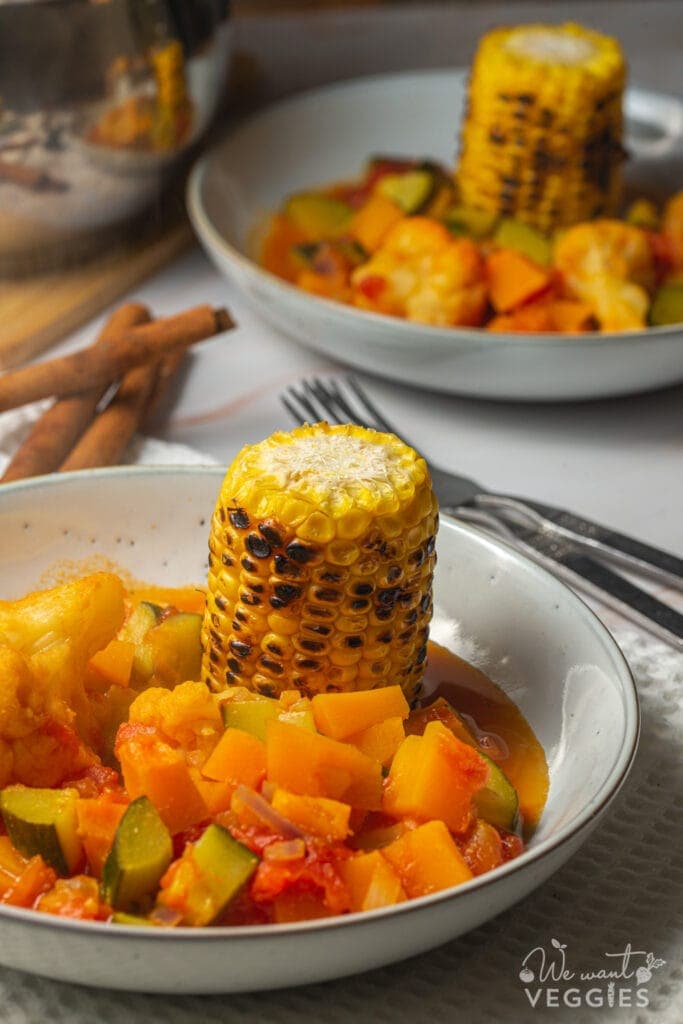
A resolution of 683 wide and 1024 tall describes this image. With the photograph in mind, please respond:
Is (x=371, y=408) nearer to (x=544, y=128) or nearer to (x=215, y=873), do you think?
(x=544, y=128)

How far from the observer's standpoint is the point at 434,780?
3.57 ft

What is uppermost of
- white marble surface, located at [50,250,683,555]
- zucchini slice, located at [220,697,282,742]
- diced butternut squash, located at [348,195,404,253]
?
zucchini slice, located at [220,697,282,742]

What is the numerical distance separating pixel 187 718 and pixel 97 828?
0.45ft

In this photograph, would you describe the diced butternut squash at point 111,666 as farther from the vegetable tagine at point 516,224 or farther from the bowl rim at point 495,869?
the vegetable tagine at point 516,224

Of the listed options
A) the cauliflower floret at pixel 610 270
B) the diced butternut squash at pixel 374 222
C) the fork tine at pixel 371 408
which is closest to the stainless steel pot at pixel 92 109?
the diced butternut squash at pixel 374 222

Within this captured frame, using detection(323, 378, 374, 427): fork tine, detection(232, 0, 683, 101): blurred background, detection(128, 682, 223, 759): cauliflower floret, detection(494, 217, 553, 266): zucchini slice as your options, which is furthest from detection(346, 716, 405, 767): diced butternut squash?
detection(232, 0, 683, 101): blurred background

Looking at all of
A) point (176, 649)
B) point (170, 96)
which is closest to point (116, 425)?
point (176, 649)

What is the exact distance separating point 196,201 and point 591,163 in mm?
664

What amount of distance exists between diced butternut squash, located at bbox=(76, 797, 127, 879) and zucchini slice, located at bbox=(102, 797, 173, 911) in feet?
0.08

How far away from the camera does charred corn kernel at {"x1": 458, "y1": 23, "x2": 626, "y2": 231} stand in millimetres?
2234

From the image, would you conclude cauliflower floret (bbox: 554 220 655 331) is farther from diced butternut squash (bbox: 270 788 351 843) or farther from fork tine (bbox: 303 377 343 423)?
diced butternut squash (bbox: 270 788 351 843)

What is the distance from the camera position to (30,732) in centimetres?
111

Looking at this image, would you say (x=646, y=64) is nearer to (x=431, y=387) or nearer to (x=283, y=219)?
(x=283, y=219)

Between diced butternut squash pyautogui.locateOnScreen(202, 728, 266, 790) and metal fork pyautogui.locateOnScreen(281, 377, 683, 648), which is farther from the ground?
diced butternut squash pyautogui.locateOnScreen(202, 728, 266, 790)
